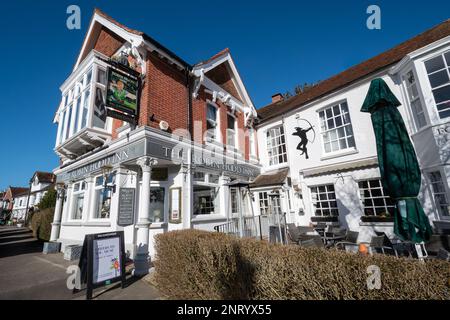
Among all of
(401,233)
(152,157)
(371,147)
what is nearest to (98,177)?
(152,157)

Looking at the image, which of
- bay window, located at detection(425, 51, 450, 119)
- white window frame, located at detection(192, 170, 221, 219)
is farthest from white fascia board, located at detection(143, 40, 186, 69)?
bay window, located at detection(425, 51, 450, 119)

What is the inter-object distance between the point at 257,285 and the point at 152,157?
18.0 ft

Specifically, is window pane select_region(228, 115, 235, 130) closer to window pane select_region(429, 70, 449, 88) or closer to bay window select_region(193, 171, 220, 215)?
bay window select_region(193, 171, 220, 215)

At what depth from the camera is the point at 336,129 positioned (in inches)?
412

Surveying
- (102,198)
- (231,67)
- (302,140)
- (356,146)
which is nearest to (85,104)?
(102,198)

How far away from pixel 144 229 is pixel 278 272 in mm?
5018

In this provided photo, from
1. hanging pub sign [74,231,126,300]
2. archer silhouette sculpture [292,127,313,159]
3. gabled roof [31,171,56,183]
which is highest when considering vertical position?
gabled roof [31,171,56,183]

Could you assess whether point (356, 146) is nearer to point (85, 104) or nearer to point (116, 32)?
point (116, 32)

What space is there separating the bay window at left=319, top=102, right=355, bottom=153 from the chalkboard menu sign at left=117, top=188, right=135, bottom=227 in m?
9.42

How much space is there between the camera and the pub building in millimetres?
7270

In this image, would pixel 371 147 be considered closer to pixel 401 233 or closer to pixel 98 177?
pixel 401 233

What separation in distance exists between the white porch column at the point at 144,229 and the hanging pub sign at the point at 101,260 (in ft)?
2.90

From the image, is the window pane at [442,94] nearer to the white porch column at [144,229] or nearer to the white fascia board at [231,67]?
the white fascia board at [231,67]

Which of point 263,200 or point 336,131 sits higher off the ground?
point 336,131
